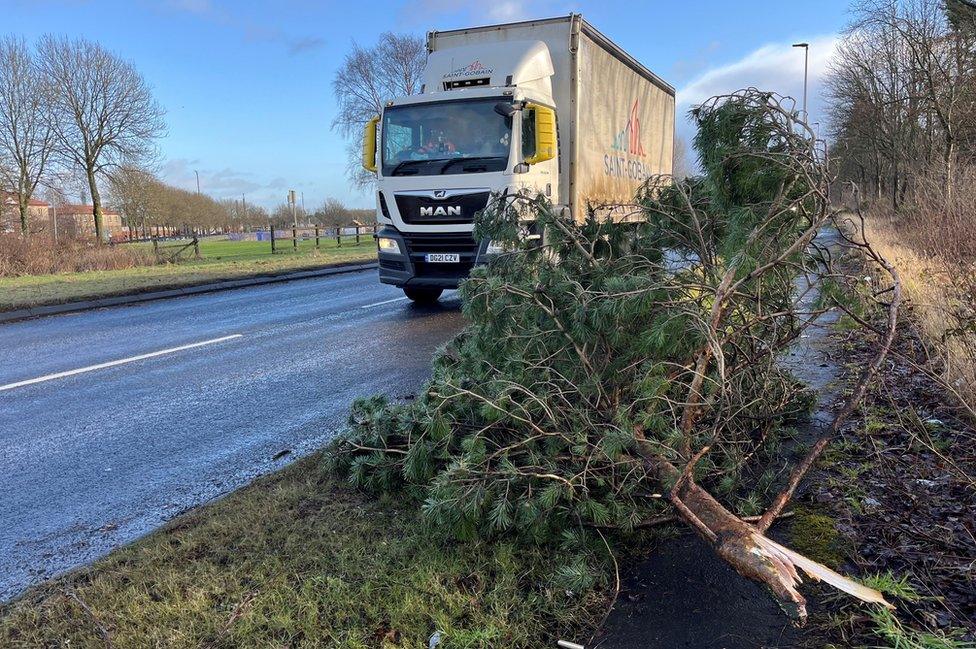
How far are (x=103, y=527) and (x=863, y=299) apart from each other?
4290mm

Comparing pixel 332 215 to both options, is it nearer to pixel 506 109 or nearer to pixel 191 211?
pixel 191 211

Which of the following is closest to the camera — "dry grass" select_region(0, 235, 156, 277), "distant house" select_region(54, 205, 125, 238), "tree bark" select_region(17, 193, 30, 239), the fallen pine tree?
the fallen pine tree

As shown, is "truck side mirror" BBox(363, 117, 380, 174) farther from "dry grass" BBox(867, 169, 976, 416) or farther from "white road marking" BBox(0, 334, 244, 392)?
"dry grass" BBox(867, 169, 976, 416)

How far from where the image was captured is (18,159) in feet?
93.2

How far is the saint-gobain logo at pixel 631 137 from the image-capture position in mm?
12405

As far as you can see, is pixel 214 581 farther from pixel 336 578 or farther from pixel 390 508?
pixel 390 508

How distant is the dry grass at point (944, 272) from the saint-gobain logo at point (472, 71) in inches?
224

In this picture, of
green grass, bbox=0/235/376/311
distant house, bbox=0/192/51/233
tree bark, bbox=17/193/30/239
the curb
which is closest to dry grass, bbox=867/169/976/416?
the curb

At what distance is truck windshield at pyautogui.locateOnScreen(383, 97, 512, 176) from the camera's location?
9.12 metres

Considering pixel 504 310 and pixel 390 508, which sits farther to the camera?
pixel 504 310

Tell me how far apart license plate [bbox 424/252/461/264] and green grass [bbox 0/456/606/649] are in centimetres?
669

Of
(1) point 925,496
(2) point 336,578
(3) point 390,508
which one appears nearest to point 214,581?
(2) point 336,578

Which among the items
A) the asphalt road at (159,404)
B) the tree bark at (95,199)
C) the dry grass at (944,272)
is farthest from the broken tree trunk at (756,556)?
the tree bark at (95,199)

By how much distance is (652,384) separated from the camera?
2.99 m
